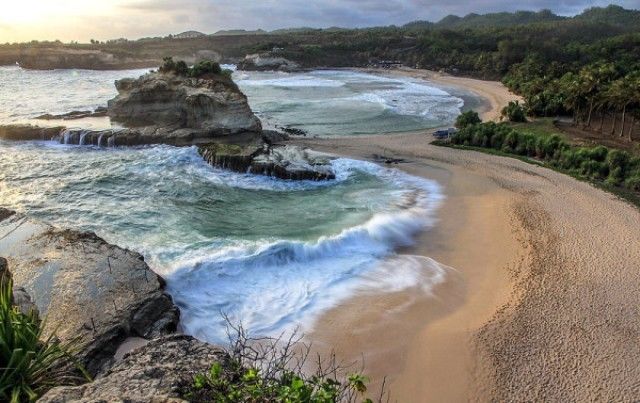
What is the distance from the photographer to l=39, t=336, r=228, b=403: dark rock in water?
20.3ft

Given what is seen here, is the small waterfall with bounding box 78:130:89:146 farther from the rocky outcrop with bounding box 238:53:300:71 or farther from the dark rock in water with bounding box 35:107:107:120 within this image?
the rocky outcrop with bounding box 238:53:300:71

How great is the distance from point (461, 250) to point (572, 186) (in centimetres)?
1305

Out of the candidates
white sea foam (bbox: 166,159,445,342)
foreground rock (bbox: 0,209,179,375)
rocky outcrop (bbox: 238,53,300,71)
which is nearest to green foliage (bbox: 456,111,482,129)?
white sea foam (bbox: 166,159,445,342)

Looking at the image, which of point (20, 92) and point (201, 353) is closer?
point (201, 353)

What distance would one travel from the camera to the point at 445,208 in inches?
Answer: 1082

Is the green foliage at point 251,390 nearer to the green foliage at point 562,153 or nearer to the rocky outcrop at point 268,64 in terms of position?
the green foliage at point 562,153

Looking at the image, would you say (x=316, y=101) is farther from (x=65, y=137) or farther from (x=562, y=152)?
(x=562, y=152)

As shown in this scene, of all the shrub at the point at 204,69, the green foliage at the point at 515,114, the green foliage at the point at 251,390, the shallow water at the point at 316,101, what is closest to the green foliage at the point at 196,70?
the shrub at the point at 204,69

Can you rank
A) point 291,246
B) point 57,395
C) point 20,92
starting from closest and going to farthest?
point 57,395
point 291,246
point 20,92

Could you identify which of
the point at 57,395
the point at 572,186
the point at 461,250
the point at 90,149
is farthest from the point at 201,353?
the point at 90,149

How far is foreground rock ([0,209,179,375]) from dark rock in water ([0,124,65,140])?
24.6 m

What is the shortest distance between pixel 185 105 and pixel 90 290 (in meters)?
27.8

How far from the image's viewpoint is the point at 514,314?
1664 cm

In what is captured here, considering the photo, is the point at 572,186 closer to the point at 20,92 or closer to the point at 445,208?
the point at 445,208
